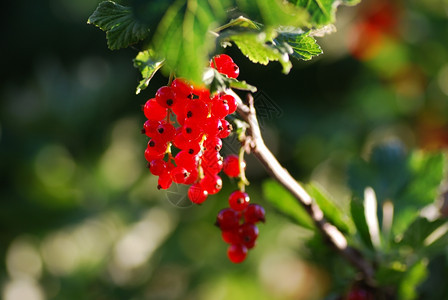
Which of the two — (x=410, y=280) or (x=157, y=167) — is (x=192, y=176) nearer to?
(x=157, y=167)

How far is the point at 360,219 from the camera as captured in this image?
0.89m

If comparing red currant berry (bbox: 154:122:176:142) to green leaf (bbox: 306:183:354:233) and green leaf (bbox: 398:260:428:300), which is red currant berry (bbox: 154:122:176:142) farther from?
green leaf (bbox: 398:260:428:300)

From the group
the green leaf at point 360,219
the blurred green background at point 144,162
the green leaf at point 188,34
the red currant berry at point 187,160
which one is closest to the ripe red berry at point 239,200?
the red currant berry at point 187,160

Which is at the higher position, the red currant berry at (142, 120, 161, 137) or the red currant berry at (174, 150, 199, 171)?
the red currant berry at (142, 120, 161, 137)

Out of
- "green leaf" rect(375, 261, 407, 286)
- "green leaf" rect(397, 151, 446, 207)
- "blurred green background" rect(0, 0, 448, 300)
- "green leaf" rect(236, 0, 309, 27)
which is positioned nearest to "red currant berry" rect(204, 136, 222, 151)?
"green leaf" rect(236, 0, 309, 27)

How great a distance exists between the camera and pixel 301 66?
2.94 metres

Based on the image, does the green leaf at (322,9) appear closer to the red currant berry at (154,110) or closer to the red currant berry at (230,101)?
the red currant berry at (230,101)

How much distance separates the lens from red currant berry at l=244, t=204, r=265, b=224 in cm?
80

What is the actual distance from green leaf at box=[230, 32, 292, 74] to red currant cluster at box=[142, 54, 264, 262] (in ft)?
0.14

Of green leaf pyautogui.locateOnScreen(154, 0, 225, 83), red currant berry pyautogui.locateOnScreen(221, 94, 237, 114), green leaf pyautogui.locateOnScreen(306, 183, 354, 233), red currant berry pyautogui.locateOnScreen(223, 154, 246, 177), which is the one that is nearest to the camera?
green leaf pyautogui.locateOnScreen(154, 0, 225, 83)

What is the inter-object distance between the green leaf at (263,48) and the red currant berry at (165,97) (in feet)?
0.33

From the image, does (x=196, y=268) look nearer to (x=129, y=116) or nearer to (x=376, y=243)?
(x=129, y=116)

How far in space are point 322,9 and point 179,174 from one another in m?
0.29

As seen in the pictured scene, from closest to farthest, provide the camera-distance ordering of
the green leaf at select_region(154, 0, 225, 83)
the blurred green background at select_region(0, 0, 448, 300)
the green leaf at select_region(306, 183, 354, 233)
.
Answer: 1. the green leaf at select_region(154, 0, 225, 83)
2. the green leaf at select_region(306, 183, 354, 233)
3. the blurred green background at select_region(0, 0, 448, 300)
